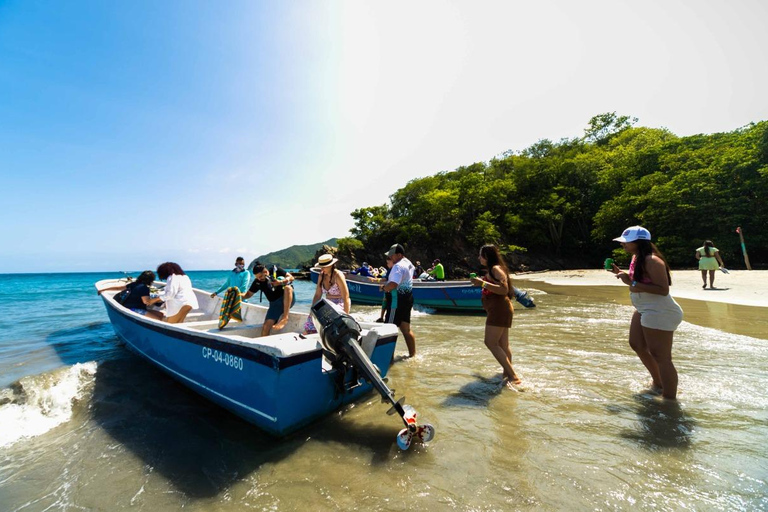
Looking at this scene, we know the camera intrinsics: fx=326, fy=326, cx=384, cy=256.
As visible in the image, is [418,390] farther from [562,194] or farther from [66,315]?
[562,194]

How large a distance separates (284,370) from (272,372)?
12 cm

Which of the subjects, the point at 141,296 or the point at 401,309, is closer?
the point at 401,309

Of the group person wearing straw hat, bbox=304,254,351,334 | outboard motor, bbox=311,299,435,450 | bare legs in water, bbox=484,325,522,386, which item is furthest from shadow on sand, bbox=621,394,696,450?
person wearing straw hat, bbox=304,254,351,334

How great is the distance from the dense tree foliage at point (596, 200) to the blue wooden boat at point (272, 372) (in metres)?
33.7

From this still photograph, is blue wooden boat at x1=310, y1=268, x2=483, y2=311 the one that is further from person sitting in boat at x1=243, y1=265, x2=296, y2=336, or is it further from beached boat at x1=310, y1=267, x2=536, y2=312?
person sitting in boat at x1=243, y1=265, x2=296, y2=336

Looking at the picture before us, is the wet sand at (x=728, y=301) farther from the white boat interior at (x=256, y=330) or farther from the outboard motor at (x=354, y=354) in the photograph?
the white boat interior at (x=256, y=330)

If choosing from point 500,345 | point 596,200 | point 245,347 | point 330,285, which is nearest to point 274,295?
point 330,285

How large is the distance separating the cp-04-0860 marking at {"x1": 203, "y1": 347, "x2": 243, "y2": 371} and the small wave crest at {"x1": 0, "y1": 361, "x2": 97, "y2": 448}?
2.44 metres

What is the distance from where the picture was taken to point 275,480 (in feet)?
9.32

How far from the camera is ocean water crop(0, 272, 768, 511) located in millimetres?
2527

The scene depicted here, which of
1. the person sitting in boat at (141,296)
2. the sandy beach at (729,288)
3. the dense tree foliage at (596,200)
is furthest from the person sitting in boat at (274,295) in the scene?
the dense tree foliage at (596,200)

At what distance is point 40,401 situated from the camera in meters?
5.10

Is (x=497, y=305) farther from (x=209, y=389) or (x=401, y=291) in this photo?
(x=209, y=389)

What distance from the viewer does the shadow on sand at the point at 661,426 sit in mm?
3057
